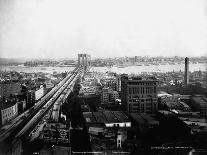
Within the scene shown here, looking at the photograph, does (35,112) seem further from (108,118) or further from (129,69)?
(129,69)

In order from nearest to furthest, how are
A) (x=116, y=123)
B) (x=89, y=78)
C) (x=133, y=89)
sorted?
(x=116, y=123), (x=133, y=89), (x=89, y=78)

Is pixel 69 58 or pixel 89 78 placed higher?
pixel 69 58

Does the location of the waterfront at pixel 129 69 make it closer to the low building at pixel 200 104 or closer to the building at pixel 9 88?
the building at pixel 9 88

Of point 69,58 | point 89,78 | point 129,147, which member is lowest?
point 129,147

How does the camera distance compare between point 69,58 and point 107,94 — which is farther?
point 107,94

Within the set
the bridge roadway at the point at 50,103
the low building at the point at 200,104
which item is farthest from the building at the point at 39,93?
the low building at the point at 200,104

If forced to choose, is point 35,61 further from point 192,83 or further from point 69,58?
point 192,83

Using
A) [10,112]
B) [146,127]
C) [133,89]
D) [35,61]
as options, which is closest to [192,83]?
[133,89]
